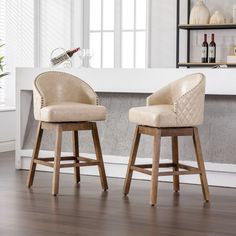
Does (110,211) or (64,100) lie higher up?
(64,100)

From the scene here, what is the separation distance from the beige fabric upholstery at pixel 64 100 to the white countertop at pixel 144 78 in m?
0.31

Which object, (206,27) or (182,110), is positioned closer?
(182,110)

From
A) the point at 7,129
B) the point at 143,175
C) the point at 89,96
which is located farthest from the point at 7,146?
the point at 89,96

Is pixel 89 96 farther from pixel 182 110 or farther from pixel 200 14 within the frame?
pixel 200 14

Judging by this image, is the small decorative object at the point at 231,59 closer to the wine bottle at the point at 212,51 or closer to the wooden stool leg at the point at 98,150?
the wine bottle at the point at 212,51

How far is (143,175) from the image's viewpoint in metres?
5.02

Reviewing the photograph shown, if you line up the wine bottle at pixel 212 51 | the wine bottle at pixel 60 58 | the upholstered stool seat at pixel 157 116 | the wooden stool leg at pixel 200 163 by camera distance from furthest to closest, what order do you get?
1. the wine bottle at pixel 212 51
2. the wine bottle at pixel 60 58
3. the wooden stool leg at pixel 200 163
4. the upholstered stool seat at pixel 157 116

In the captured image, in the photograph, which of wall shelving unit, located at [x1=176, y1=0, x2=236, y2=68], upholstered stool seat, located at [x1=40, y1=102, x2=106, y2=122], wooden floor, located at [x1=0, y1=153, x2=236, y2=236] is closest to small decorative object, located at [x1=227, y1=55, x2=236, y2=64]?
wall shelving unit, located at [x1=176, y1=0, x2=236, y2=68]

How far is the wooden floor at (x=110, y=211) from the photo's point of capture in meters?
3.28

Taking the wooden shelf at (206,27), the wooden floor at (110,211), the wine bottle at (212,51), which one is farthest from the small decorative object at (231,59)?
Result: the wooden floor at (110,211)

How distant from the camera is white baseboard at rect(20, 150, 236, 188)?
4.70 m

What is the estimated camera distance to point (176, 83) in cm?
438

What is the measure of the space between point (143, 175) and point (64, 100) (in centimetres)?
89

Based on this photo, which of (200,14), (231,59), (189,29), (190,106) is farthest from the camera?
(189,29)
